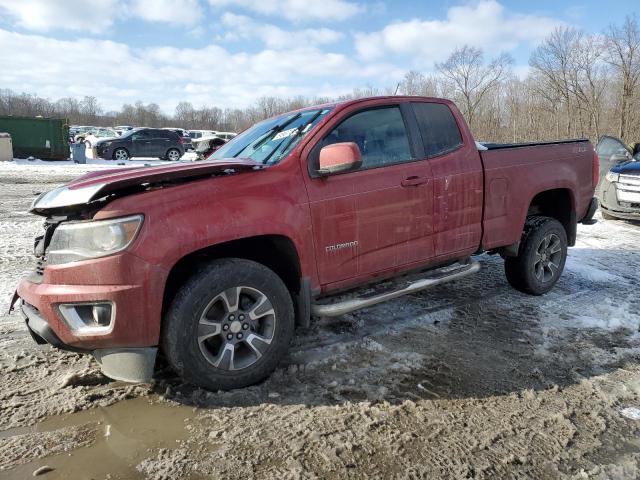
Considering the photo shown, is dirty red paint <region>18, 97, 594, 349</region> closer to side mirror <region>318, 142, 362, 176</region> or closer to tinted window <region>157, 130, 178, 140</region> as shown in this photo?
side mirror <region>318, 142, 362, 176</region>

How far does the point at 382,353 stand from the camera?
11.8 feet

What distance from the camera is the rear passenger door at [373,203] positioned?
331 centimetres

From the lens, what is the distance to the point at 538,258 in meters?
4.90

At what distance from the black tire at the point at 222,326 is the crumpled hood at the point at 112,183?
0.58 meters

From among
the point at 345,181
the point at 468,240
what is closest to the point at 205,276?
the point at 345,181

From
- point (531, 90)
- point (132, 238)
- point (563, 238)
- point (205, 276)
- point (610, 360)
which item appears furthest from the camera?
point (531, 90)

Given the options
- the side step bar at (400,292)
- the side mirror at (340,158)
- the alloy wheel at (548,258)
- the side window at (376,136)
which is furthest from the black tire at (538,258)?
the side mirror at (340,158)

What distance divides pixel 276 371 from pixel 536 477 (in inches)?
67.5

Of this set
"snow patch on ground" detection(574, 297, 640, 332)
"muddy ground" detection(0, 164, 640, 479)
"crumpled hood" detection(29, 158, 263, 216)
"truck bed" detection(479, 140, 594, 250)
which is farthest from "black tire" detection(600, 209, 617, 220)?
"crumpled hood" detection(29, 158, 263, 216)

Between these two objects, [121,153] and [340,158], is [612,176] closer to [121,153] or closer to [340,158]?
[340,158]

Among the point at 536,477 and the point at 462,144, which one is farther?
the point at 462,144

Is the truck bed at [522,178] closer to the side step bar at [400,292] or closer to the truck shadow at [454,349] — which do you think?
the side step bar at [400,292]

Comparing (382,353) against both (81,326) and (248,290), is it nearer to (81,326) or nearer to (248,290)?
(248,290)

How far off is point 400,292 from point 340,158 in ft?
4.00
